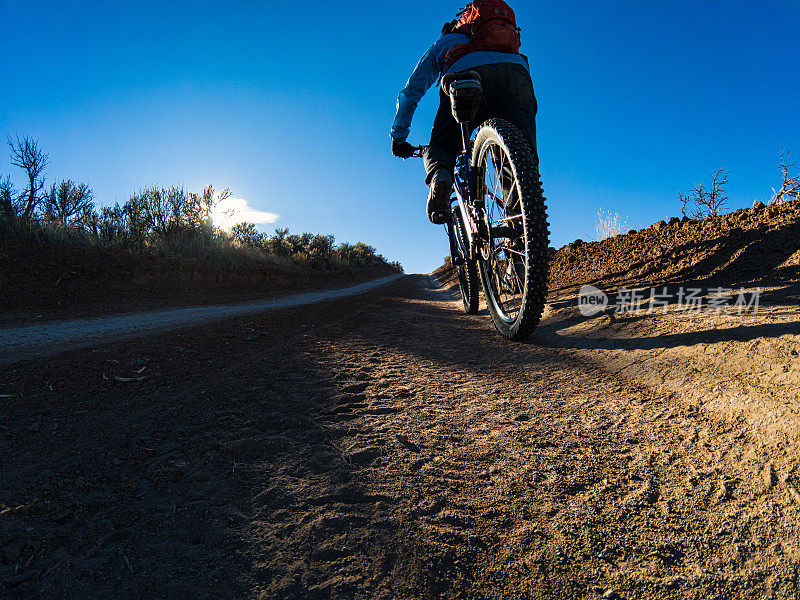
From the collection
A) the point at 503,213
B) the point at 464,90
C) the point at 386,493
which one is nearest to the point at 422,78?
the point at 464,90

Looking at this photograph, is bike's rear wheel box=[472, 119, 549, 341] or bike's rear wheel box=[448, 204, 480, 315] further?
bike's rear wheel box=[448, 204, 480, 315]

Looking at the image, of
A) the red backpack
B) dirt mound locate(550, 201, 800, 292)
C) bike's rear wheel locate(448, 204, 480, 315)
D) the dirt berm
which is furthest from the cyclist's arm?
dirt mound locate(550, 201, 800, 292)

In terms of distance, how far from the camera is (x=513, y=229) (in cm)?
218

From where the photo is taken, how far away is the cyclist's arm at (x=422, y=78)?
2672mm

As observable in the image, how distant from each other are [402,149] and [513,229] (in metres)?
1.61

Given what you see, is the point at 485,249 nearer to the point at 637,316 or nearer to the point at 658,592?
the point at 637,316

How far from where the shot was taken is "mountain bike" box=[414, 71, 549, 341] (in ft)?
6.41

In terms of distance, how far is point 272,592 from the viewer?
57 centimetres

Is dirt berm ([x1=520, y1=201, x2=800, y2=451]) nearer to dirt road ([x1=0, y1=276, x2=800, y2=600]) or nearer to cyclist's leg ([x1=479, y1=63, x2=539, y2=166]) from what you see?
dirt road ([x1=0, y1=276, x2=800, y2=600])

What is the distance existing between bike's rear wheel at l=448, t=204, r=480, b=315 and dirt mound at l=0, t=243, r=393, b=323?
5.04m

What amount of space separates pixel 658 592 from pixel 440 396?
89cm

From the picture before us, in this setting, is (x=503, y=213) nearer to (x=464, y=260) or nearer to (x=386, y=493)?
(x=464, y=260)

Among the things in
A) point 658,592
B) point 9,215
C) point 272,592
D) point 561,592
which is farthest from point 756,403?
point 9,215

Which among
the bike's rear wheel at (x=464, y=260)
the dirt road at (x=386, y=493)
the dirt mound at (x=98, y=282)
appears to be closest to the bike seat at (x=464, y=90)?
the bike's rear wheel at (x=464, y=260)
